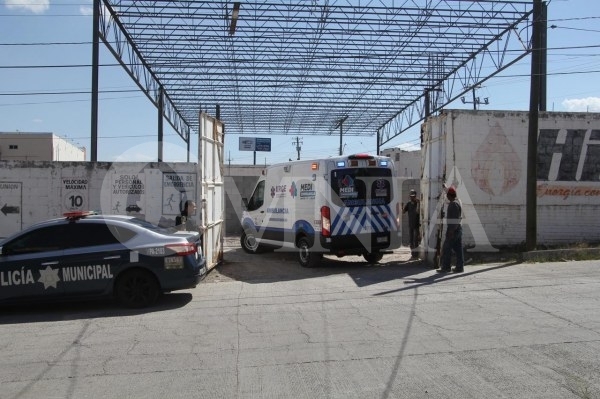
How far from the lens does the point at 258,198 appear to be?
15656 millimetres

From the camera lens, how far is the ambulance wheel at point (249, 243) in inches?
629

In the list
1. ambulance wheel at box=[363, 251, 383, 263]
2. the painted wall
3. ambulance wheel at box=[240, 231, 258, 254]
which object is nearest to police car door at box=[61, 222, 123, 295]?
ambulance wheel at box=[363, 251, 383, 263]

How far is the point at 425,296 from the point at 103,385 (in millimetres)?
5585

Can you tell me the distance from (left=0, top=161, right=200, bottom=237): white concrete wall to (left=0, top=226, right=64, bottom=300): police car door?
6787 mm

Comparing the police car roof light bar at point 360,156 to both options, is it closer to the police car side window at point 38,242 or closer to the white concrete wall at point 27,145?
the police car side window at point 38,242

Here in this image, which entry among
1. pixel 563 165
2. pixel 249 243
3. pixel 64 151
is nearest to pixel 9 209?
pixel 249 243

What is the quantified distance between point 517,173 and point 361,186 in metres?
5.12

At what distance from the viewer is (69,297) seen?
28.9ft

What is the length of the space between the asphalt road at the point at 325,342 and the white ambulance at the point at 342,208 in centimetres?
191

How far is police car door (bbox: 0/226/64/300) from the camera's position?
8.63 meters

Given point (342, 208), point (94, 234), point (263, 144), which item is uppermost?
point (263, 144)

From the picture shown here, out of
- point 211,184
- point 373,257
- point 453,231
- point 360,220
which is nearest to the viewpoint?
point 453,231

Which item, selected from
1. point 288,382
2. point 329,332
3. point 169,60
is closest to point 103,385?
point 288,382

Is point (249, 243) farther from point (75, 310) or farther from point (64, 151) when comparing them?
point (64, 151)
